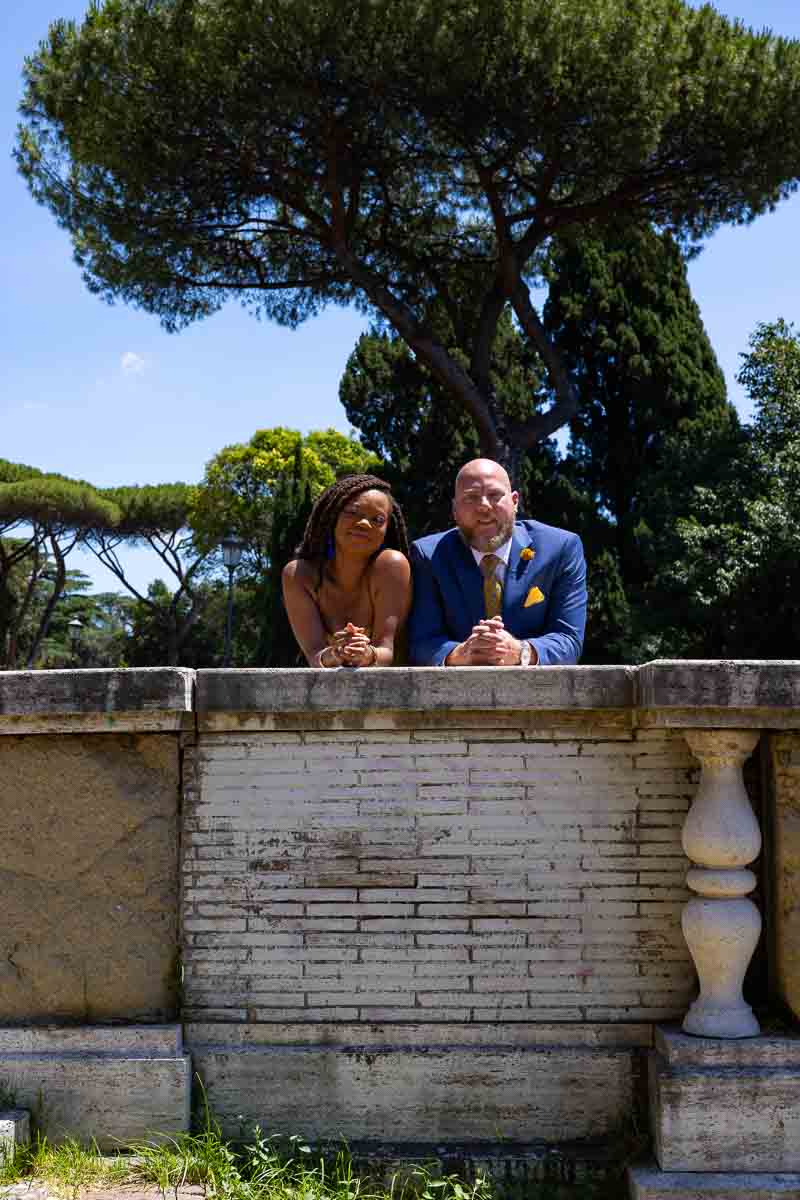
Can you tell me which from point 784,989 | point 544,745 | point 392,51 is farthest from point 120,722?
point 392,51

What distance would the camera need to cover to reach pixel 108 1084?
346 centimetres

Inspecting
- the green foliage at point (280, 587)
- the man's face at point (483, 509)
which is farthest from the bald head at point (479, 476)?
the green foliage at point (280, 587)

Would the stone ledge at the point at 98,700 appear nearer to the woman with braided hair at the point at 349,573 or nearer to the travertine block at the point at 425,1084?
the woman with braided hair at the point at 349,573

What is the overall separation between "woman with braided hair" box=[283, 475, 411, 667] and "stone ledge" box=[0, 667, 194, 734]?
26.1 inches

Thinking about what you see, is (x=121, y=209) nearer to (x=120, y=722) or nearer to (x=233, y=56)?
(x=233, y=56)

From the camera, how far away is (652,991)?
3469 millimetres

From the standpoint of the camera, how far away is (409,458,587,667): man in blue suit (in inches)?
163

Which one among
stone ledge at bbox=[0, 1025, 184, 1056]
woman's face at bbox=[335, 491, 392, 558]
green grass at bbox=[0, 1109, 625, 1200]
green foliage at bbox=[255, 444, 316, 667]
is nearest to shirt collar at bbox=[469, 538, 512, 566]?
woman's face at bbox=[335, 491, 392, 558]

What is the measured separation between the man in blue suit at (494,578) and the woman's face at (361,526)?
165mm

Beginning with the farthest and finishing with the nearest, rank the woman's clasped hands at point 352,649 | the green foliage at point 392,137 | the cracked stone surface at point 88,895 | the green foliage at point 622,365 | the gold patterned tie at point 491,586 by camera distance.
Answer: the green foliage at point 622,365, the green foliage at point 392,137, the gold patterned tie at point 491,586, the woman's clasped hands at point 352,649, the cracked stone surface at point 88,895

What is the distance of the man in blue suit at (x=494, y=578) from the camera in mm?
4129

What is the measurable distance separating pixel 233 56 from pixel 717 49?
577 cm

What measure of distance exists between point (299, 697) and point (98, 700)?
0.57 m

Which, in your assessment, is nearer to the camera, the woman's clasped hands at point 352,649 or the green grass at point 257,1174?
the green grass at point 257,1174
